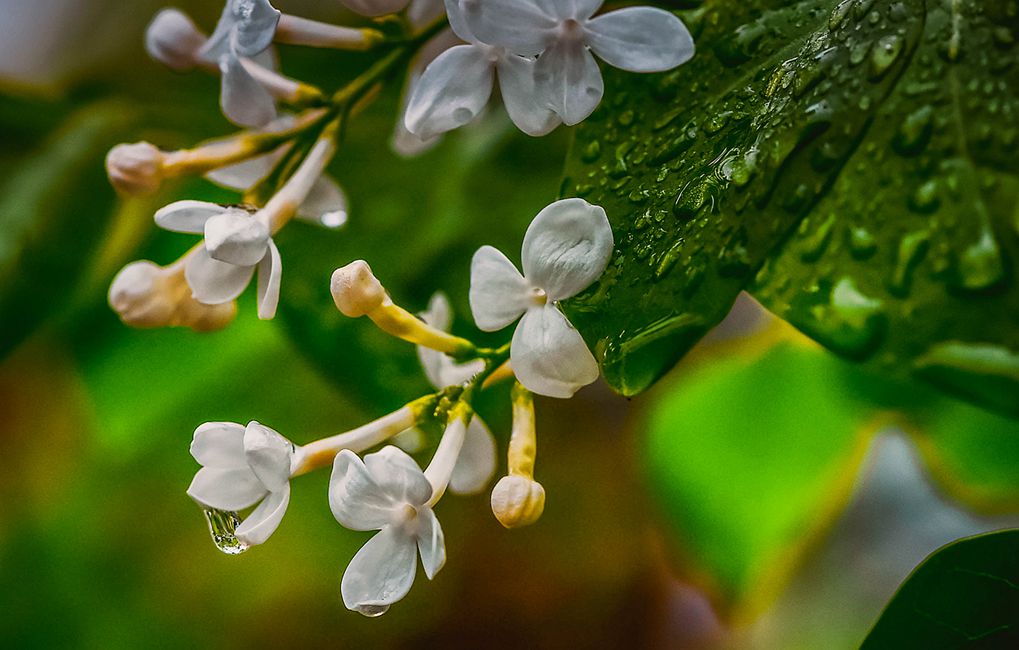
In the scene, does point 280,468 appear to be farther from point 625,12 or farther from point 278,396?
point 278,396

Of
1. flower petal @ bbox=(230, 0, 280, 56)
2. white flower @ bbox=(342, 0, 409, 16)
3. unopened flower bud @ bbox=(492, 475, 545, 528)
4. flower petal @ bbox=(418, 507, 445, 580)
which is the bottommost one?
unopened flower bud @ bbox=(492, 475, 545, 528)

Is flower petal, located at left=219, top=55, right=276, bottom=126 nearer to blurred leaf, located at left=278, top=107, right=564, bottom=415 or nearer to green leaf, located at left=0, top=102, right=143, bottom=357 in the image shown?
blurred leaf, located at left=278, top=107, right=564, bottom=415

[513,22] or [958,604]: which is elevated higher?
[513,22]

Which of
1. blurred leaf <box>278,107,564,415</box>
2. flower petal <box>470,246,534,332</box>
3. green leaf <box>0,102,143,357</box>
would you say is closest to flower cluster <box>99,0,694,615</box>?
flower petal <box>470,246,534,332</box>

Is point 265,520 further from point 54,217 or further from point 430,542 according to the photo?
point 54,217

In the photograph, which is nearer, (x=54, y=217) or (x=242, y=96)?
(x=242, y=96)

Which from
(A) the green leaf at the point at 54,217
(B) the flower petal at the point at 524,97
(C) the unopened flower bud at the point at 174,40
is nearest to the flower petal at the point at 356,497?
(B) the flower petal at the point at 524,97

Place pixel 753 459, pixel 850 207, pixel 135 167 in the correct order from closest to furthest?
1. pixel 850 207
2. pixel 135 167
3. pixel 753 459

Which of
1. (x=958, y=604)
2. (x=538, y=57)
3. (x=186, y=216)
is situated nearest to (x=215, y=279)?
(x=186, y=216)
